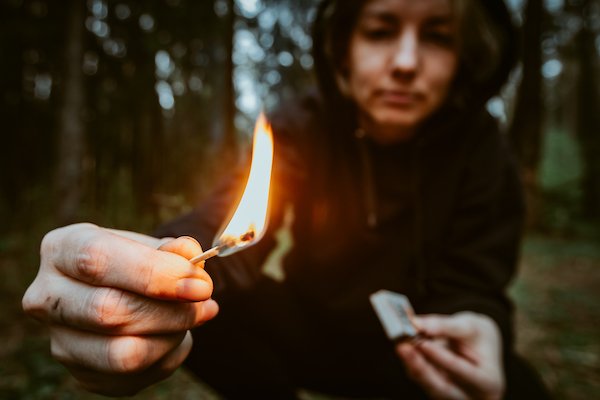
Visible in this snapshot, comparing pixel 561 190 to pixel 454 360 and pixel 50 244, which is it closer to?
pixel 454 360

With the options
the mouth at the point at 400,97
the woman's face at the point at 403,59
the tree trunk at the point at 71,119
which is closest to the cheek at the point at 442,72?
the woman's face at the point at 403,59

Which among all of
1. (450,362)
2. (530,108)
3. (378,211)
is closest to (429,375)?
(450,362)

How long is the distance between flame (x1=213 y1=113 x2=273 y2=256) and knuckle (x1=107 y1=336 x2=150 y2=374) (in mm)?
258

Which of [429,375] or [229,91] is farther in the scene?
[229,91]

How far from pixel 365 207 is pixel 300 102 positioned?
807 millimetres

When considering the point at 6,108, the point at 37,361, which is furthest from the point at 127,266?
the point at 6,108

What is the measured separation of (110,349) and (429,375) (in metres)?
1.19

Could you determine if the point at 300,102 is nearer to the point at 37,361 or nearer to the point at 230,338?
the point at 230,338

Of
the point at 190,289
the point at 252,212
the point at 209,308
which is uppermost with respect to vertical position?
the point at 252,212

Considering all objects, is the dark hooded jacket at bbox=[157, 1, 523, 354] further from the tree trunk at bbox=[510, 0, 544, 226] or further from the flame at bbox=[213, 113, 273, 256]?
the tree trunk at bbox=[510, 0, 544, 226]

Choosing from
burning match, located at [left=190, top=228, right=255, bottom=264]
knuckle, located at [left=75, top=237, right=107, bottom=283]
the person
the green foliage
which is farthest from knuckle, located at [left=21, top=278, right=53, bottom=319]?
the green foliage

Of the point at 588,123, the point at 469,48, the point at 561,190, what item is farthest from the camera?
the point at 588,123

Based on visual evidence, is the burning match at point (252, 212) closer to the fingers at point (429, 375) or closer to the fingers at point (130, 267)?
the fingers at point (130, 267)

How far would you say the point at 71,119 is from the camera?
190 inches
